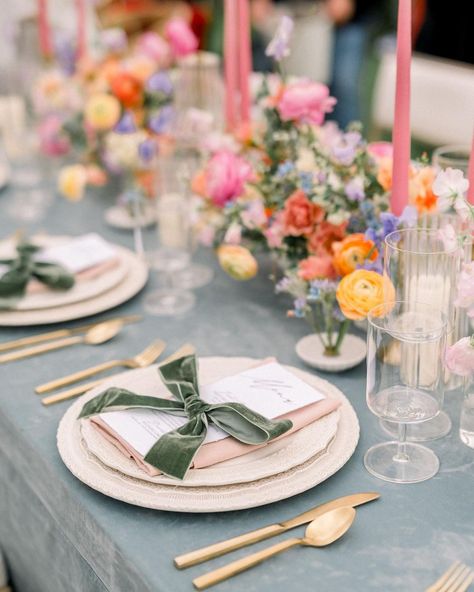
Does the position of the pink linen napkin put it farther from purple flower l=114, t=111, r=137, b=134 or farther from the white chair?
the white chair

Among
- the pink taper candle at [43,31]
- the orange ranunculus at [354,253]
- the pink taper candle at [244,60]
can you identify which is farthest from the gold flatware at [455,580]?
the pink taper candle at [43,31]

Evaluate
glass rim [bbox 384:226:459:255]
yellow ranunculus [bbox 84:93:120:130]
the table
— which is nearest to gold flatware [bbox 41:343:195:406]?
the table

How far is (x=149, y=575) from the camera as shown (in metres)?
0.81

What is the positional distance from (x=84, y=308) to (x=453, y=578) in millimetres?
765

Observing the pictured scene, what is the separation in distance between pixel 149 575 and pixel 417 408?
326 mm

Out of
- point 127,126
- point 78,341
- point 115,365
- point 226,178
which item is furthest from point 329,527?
point 127,126

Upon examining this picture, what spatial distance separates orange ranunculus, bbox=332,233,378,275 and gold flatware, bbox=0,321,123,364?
38 cm

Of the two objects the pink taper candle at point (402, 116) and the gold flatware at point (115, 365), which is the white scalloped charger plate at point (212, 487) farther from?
the pink taper candle at point (402, 116)

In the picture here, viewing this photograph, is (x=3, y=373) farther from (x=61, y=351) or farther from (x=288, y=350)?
(x=288, y=350)

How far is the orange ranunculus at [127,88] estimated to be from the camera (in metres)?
1.84

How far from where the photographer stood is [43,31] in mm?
2232

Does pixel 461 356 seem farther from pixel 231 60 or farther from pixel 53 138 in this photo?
pixel 53 138

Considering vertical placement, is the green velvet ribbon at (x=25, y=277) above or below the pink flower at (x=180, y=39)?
below

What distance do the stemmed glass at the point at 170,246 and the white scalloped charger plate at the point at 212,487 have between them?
437mm
